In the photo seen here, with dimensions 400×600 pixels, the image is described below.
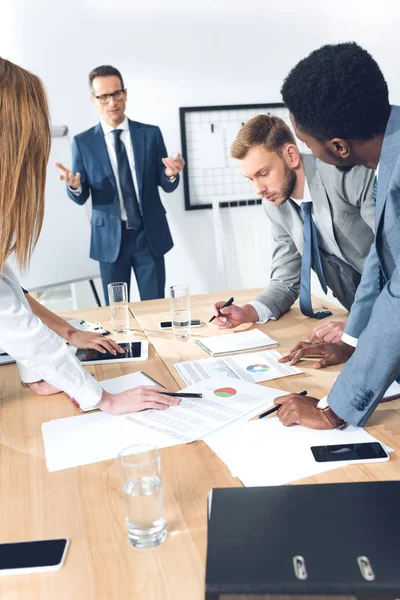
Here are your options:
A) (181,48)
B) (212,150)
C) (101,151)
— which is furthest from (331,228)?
(181,48)

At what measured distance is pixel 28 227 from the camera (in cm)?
121

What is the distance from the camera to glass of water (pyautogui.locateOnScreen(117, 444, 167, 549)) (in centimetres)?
85

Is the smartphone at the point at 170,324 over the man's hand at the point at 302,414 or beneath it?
beneath

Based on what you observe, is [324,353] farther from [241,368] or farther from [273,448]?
[273,448]

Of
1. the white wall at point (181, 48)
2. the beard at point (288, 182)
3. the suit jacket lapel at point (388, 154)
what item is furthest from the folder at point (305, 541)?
the white wall at point (181, 48)

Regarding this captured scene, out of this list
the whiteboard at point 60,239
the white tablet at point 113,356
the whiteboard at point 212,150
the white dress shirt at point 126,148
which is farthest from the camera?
the whiteboard at point 212,150

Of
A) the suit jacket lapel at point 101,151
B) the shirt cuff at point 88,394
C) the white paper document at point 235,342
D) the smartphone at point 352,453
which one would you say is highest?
the suit jacket lapel at point 101,151

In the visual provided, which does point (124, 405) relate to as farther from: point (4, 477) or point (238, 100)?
point (238, 100)

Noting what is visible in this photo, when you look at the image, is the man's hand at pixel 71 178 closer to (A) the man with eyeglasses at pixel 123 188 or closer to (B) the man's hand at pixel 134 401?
(A) the man with eyeglasses at pixel 123 188

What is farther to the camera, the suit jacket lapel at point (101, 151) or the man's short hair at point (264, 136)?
the suit jacket lapel at point (101, 151)

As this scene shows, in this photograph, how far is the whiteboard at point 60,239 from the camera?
359 cm

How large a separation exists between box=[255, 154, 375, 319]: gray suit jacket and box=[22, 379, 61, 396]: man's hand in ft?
2.65

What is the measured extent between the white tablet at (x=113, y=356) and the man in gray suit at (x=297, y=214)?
1.05 ft

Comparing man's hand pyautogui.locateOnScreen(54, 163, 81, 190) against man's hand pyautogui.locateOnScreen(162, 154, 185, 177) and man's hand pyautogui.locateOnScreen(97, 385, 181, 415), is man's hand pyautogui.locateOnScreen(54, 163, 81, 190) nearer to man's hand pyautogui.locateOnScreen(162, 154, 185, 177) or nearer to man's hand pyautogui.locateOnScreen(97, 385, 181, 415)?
man's hand pyautogui.locateOnScreen(162, 154, 185, 177)
